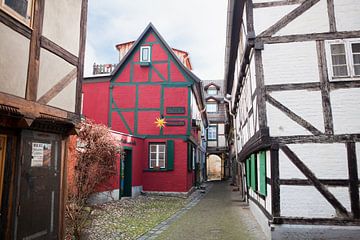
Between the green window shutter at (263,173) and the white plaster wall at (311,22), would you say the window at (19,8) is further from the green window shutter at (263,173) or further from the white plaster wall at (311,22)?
the green window shutter at (263,173)

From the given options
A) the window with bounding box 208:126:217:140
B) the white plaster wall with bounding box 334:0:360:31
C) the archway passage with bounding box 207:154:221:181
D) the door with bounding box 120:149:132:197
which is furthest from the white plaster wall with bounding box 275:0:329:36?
the archway passage with bounding box 207:154:221:181

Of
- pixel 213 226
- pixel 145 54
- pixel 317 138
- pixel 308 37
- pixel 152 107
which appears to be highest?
pixel 145 54

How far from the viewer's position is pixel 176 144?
15.5 metres

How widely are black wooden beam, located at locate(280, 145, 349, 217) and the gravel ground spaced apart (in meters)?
3.81

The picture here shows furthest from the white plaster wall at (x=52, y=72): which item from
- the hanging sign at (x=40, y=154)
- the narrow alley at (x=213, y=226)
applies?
the narrow alley at (x=213, y=226)

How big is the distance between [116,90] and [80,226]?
11.2m

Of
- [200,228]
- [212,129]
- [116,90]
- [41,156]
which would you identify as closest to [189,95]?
[116,90]

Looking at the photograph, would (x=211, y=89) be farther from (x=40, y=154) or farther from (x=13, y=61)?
(x=13, y=61)

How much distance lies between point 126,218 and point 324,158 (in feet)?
18.7

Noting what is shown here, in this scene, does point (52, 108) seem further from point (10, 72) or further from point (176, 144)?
point (176, 144)

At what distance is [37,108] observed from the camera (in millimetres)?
4652

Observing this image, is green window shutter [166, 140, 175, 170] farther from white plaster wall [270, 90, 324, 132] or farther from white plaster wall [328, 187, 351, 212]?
white plaster wall [328, 187, 351, 212]

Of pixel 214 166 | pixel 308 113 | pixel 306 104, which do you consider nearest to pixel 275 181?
pixel 308 113

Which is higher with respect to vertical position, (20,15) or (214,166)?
(20,15)
